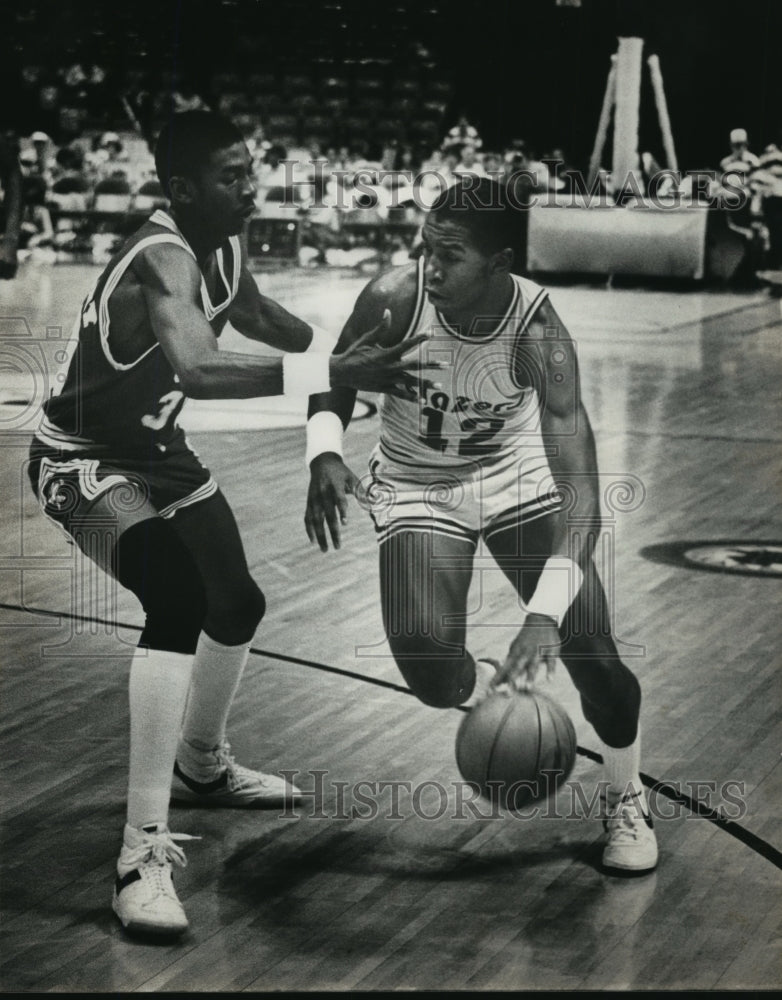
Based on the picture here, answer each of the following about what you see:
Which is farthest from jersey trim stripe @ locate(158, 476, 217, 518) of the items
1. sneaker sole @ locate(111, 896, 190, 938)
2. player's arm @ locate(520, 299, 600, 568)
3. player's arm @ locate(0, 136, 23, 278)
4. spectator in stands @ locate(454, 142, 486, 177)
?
player's arm @ locate(0, 136, 23, 278)

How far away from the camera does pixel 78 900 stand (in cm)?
357

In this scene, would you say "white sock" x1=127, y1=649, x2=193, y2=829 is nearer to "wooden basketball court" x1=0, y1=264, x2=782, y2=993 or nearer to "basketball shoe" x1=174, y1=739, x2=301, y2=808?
"wooden basketball court" x1=0, y1=264, x2=782, y2=993

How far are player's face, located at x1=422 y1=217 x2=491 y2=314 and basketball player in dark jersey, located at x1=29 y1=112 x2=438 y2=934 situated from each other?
0.71 ft

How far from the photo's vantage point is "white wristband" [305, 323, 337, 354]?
395 centimetres

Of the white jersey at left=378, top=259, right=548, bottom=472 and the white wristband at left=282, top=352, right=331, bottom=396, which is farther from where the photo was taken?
the white jersey at left=378, top=259, right=548, bottom=472

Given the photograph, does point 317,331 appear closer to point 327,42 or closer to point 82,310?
point 82,310

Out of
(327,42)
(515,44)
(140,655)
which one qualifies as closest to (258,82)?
(327,42)

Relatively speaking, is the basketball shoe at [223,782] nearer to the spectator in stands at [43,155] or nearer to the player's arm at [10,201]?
the player's arm at [10,201]

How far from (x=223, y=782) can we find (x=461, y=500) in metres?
0.93

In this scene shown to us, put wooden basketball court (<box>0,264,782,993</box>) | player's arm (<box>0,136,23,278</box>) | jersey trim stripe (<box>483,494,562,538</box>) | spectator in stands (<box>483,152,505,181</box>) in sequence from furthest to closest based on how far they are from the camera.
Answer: player's arm (<box>0,136,23,278</box>), spectator in stands (<box>483,152,505,181</box>), jersey trim stripe (<box>483,494,562,538</box>), wooden basketball court (<box>0,264,782,993</box>)

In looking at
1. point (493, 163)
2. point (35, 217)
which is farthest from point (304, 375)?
point (35, 217)

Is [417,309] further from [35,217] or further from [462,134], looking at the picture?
[35,217]

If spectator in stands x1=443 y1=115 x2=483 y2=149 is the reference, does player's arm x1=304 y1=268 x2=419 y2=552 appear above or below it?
below

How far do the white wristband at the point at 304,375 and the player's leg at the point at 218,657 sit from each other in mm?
438
